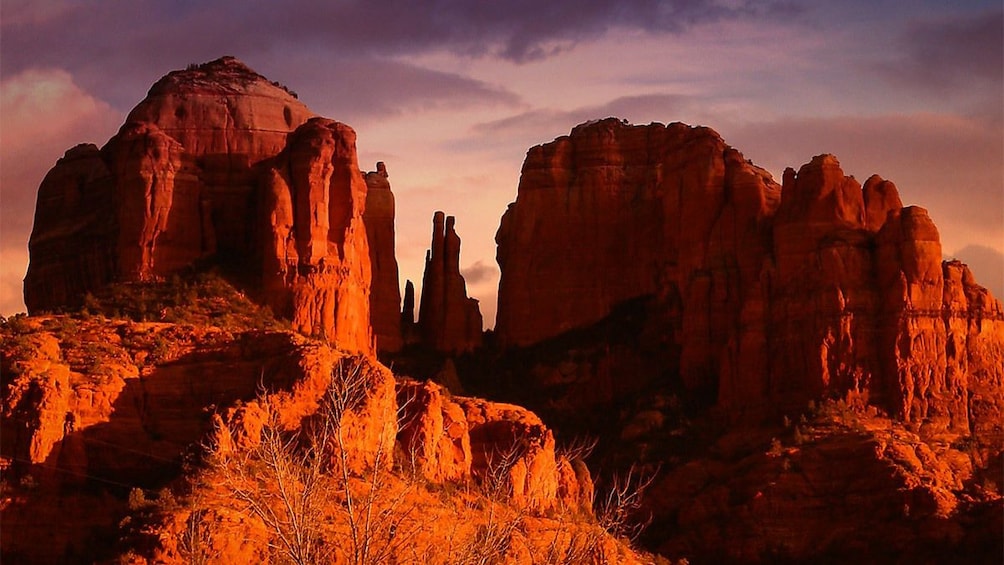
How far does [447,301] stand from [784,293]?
22364 mm

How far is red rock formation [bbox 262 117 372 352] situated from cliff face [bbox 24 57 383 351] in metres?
0.06

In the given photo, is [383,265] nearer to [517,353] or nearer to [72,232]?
[517,353]

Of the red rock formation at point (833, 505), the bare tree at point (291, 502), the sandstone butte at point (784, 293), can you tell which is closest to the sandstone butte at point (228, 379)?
the bare tree at point (291, 502)

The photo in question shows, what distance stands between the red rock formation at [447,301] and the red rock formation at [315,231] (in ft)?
70.3

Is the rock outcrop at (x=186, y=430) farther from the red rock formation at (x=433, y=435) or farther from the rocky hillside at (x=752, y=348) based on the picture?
the rocky hillside at (x=752, y=348)

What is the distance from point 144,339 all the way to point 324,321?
69.3ft

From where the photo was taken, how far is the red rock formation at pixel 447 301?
145 m

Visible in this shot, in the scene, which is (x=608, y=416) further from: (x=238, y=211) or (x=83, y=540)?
(x=83, y=540)

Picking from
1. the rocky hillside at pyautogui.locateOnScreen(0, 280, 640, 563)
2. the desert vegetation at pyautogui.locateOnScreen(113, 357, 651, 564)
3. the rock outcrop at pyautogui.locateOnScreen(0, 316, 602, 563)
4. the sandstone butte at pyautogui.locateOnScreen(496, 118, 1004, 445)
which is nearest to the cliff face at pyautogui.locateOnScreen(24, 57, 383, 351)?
the rocky hillside at pyautogui.locateOnScreen(0, 280, 640, 563)

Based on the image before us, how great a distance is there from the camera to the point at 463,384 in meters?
139

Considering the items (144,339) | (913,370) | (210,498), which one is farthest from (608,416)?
(210,498)

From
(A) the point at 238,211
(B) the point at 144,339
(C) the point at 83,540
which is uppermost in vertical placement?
(A) the point at 238,211

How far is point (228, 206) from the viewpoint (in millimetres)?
121938

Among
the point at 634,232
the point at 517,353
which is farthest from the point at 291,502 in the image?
the point at 634,232
